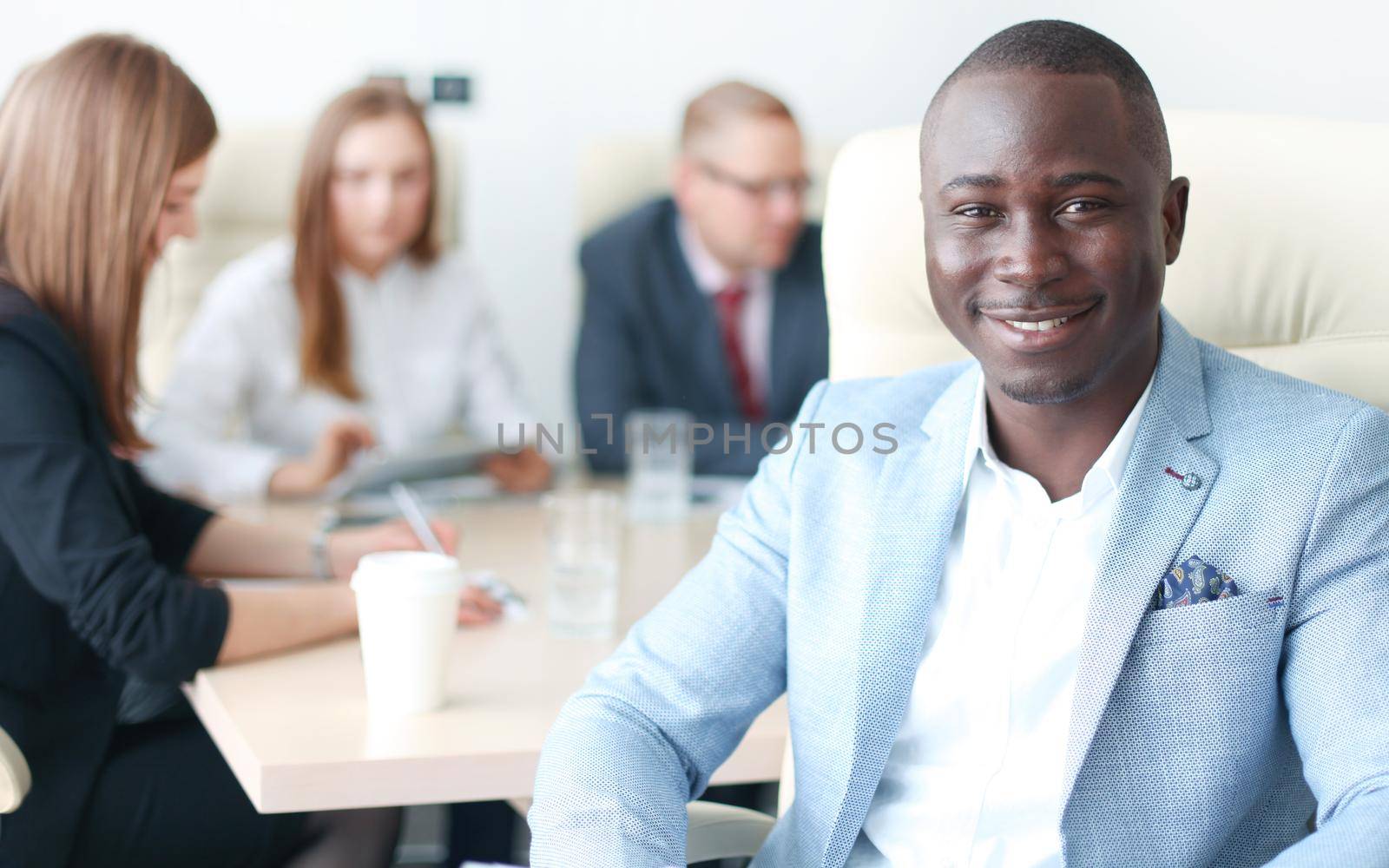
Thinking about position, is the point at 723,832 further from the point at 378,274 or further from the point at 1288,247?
the point at 378,274

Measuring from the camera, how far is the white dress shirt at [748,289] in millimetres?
2756

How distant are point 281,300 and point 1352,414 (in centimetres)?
192

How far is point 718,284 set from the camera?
2.78 m

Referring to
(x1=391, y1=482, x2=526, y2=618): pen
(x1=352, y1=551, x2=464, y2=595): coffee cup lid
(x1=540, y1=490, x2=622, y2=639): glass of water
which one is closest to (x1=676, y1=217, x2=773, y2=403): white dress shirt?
(x1=391, y1=482, x2=526, y2=618): pen

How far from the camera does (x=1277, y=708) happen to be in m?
1.02

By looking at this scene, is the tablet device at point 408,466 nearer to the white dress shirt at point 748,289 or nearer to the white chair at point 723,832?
the white dress shirt at point 748,289

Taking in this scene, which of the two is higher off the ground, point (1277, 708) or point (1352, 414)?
point (1352, 414)

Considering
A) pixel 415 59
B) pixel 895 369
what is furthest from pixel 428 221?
pixel 895 369

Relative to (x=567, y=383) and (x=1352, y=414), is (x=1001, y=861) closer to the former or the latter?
(x=1352, y=414)

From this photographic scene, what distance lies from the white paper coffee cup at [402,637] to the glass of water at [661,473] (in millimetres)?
785

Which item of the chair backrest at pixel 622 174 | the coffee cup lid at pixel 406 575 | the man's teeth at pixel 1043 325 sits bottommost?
the coffee cup lid at pixel 406 575

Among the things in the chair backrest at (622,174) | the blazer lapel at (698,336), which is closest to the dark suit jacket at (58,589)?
the blazer lapel at (698,336)

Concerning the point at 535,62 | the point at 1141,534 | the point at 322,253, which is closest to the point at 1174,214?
the point at 1141,534

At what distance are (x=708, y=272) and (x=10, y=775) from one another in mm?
1768
